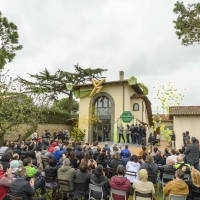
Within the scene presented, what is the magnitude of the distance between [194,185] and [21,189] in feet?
11.6

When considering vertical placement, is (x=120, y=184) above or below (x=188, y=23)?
below

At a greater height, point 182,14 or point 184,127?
point 182,14

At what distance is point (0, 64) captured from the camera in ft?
41.5

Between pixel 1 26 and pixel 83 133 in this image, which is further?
pixel 83 133

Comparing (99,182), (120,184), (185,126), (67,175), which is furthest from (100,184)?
(185,126)

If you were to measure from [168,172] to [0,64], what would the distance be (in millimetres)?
11699

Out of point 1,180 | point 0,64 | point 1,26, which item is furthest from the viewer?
point 1,26

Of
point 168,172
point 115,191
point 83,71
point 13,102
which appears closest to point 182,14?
point 168,172

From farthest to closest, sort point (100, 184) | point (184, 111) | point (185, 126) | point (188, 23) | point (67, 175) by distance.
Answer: point (184, 111) → point (185, 126) → point (188, 23) → point (67, 175) → point (100, 184)

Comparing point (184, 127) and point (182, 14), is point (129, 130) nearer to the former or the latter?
point (184, 127)

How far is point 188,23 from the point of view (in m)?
9.76

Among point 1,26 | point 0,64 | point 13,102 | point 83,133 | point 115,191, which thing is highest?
point 1,26

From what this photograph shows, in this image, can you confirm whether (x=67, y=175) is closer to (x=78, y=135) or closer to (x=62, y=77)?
(x=78, y=135)

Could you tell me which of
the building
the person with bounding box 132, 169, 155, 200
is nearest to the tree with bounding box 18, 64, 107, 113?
the building
